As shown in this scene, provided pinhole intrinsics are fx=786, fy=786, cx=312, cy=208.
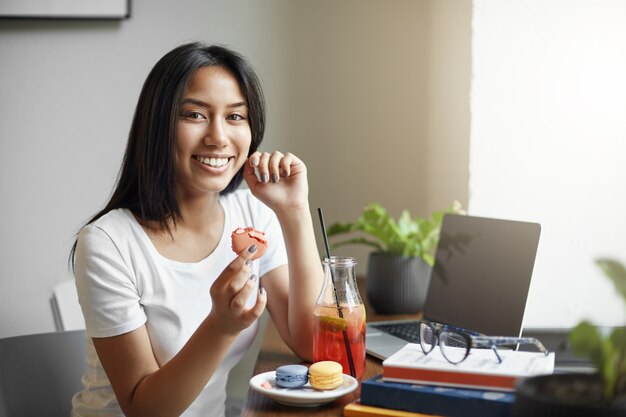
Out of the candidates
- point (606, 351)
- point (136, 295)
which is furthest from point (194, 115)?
point (606, 351)

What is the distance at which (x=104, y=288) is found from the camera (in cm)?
129

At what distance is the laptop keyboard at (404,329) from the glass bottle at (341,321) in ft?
1.04

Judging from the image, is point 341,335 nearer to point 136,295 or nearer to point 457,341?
point 457,341

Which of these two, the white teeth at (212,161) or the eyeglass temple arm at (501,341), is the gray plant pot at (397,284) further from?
the eyeglass temple arm at (501,341)

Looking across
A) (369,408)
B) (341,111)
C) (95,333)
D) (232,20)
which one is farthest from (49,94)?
(369,408)

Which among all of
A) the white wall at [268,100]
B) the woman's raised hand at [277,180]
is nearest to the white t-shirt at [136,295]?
the woman's raised hand at [277,180]

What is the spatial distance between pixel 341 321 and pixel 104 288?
397mm

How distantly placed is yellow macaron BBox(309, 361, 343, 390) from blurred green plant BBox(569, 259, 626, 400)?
0.47m

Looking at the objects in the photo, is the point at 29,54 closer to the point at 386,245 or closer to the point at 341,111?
the point at 341,111

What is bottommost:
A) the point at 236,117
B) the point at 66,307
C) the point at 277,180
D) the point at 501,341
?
the point at 66,307

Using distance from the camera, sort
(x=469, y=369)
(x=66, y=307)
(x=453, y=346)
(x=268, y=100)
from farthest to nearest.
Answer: (x=268, y=100)
(x=66, y=307)
(x=453, y=346)
(x=469, y=369)

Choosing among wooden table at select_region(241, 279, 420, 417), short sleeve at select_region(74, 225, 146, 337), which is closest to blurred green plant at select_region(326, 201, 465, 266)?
wooden table at select_region(241, 279, 420, 417)

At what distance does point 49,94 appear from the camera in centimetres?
240

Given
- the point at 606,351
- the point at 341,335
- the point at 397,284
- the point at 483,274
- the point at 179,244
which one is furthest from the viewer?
the point at 397,284
